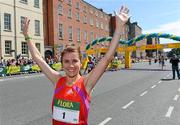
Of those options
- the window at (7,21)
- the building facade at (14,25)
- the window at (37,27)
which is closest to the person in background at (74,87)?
the building facade at (14,25)

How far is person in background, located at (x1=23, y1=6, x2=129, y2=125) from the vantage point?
3.07m

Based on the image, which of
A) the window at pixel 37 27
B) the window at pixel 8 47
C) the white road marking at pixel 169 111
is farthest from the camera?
the window at pixel 37 27

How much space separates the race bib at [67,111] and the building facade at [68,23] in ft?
124

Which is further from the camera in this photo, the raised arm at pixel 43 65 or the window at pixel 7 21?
the window at pixel 7 21

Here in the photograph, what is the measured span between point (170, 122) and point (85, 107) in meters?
5.51

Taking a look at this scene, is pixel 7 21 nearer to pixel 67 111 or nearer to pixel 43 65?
pixel 43 65

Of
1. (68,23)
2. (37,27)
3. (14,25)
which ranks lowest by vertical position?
(14,25)

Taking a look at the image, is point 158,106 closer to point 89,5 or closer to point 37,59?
point 37,59

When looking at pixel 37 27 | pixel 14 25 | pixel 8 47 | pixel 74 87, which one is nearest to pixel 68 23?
pixel 37 27

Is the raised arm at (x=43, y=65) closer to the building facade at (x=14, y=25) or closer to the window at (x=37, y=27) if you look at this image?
the building facade at (x=14, y=25)

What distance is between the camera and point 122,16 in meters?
3.28

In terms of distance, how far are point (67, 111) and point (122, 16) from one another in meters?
1.05

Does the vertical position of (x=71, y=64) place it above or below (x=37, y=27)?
below

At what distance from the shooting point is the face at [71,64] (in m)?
3.18
